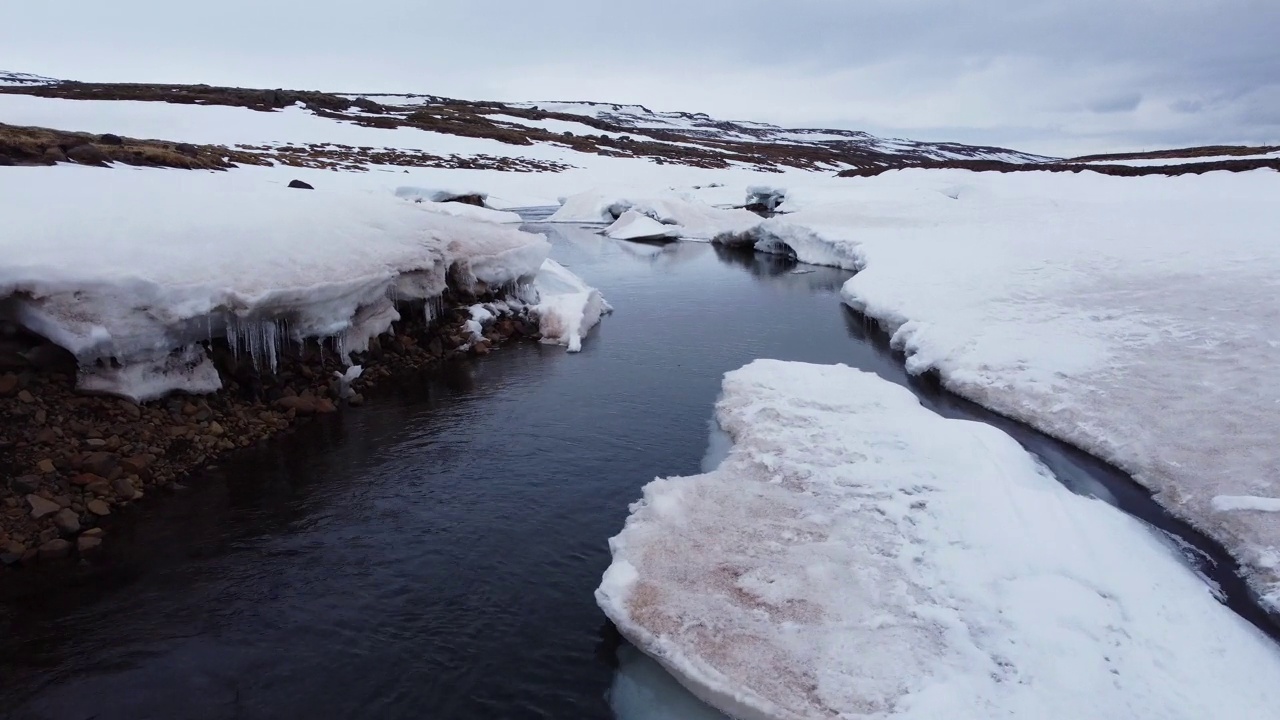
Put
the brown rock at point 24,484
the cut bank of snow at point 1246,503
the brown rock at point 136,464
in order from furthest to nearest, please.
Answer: the brown rock at point 136,464 → the cut bank of snow at point 1246,503 → the brown rock at point 24,484

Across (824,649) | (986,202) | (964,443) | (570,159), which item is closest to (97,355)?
(824,649)

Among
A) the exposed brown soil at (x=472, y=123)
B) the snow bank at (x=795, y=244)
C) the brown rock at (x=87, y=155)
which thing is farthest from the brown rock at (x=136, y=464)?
the exposed brown soil at (x=472, y=123)

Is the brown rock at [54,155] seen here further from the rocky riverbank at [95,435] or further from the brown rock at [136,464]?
the brown rock at [136,464]

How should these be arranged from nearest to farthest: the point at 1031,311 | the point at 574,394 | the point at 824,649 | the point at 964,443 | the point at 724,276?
the point at 824,649, the point at 964,443, the point at 574,394, the point at 1031,311, the point at 724,276

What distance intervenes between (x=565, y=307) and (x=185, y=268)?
27.4 feet

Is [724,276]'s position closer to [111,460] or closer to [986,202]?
[986,202]

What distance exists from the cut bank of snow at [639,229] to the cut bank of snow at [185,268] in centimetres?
1814

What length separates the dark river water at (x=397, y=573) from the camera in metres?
5.76

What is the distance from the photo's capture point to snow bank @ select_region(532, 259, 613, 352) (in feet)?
51.9

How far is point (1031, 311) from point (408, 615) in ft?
43.9

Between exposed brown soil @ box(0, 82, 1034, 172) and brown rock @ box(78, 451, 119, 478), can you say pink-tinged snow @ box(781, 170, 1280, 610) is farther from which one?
exposed brown soil @ box(0, 82, 1034, 172)

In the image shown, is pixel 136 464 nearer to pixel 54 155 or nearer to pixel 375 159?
pixel 54 155

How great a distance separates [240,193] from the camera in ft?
44.6

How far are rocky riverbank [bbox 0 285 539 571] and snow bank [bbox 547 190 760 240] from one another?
23546mm
